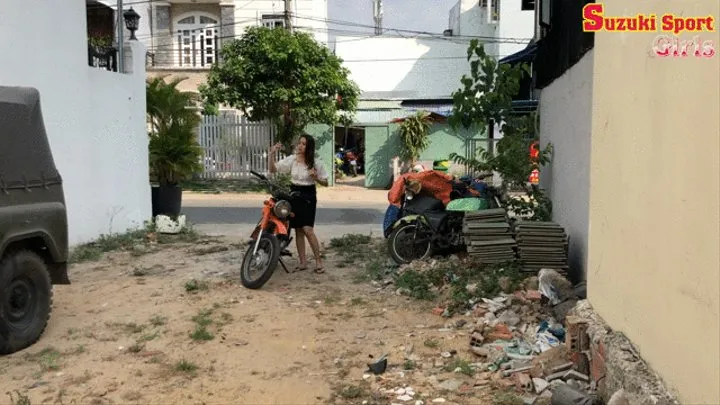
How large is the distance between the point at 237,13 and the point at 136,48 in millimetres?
19762

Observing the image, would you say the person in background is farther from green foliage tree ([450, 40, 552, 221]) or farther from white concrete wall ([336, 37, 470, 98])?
green foliage tree ([450, 40, 552, 221])

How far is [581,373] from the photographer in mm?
4211

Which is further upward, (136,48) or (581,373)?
(136,48)

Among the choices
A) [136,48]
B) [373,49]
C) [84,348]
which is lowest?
[84,348]

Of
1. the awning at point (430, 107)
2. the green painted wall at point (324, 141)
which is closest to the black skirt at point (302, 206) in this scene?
the green painted wall at point (324, 141)

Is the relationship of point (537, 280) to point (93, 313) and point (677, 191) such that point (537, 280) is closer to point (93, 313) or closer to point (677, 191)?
point (677, 191)

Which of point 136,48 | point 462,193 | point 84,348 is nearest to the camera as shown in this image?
point 84,348

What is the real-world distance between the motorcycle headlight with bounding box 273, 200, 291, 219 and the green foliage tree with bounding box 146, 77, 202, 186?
196 inches

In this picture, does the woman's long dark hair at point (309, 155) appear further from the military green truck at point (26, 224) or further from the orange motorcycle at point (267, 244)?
the military green truck at point (26, 224)

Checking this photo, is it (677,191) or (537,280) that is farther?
(537,280)

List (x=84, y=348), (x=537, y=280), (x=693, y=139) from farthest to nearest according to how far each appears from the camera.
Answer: (x=537, y=280) < (x=84, y=348) < (x=693, y=139)

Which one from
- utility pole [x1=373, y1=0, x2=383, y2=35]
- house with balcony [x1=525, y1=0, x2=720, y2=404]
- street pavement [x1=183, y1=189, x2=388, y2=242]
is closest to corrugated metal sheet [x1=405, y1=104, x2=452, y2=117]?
street pavement [x1=183, y1=189, x2=388, y2=242]

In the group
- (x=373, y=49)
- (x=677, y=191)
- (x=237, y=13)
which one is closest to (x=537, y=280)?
(x=677, y=191)

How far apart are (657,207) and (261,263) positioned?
15.2ft
